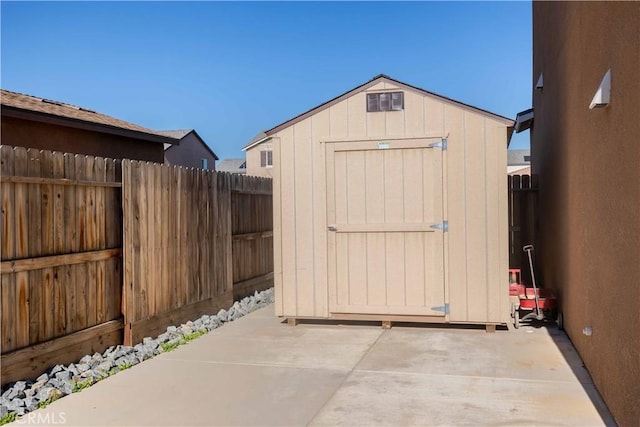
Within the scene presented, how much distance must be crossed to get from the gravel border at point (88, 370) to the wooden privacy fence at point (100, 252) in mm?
105

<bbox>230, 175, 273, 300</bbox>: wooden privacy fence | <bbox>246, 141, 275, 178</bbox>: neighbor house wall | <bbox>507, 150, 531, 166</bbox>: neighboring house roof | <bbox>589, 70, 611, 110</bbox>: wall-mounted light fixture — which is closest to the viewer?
<bbox>589, 70, 611, 110</bbox>: wall-mounted light fixture

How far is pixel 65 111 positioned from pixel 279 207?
527 centimetres

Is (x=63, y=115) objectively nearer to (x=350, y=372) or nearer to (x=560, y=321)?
(x=350, y=372)

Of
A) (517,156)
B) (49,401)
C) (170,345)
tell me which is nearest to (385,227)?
(170,345)

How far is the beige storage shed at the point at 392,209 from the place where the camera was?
21.1 feet

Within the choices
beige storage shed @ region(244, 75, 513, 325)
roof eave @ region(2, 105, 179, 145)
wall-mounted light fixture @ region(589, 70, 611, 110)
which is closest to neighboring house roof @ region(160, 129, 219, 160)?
roof eave @ region(2, 105, 179, 145)

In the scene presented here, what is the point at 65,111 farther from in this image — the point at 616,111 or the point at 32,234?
the point at 616,111

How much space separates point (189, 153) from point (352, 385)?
29746 millimetres

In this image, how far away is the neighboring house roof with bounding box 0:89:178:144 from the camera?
847 cm

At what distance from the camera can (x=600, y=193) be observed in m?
4.07

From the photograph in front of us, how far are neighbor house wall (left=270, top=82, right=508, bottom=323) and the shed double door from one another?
12 centimetres

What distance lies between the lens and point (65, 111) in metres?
10.0

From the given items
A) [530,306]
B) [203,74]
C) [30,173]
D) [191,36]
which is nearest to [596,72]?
[530,306]

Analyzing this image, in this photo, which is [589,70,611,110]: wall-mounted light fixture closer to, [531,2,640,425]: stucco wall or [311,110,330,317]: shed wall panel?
[531,2,640,425]: stucco wall
